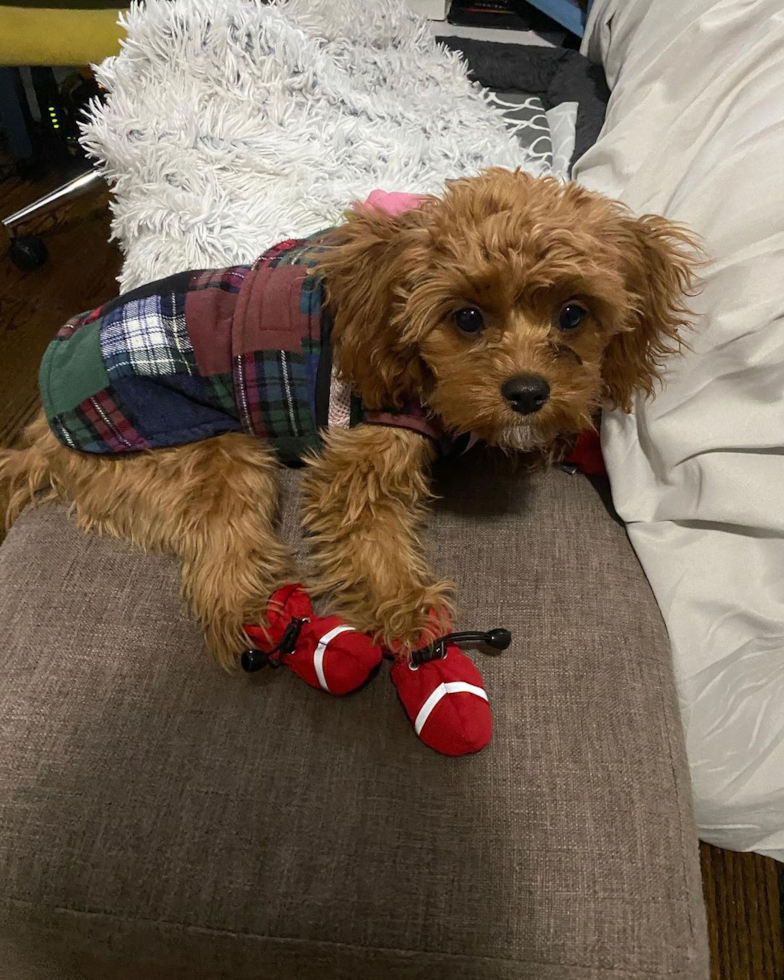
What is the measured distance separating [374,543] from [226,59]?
108 centimetres

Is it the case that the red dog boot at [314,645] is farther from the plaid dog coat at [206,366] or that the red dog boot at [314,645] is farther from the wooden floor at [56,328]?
the wooden floor at [56,328]

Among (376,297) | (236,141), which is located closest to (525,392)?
(376,297)

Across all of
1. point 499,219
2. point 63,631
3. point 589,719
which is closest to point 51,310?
point 63,631

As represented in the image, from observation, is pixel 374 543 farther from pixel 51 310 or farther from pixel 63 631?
pixel 51 310

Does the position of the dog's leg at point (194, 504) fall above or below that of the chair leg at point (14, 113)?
below

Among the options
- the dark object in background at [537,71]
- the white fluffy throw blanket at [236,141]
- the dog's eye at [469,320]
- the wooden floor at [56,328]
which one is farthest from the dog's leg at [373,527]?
the dark object in background at [537,71]

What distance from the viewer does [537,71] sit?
6.31ft

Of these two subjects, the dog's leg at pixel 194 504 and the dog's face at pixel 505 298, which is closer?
the dog's face at pixel 505 298

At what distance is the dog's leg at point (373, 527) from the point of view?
3.26 feet

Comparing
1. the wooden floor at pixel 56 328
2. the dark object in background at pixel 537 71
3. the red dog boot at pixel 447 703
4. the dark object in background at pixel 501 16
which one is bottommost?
the wooden floor at pixel 56 328

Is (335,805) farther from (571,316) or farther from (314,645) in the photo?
(571,316)

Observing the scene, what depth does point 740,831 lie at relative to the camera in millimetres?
1057

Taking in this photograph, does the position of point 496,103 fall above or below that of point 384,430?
above

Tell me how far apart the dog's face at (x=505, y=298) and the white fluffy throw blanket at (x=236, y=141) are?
→ 0.51 meters
